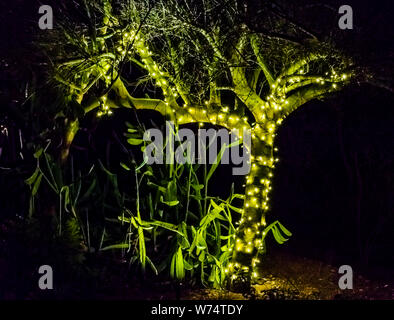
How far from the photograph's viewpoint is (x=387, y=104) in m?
9.20

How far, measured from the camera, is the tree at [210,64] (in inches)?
217

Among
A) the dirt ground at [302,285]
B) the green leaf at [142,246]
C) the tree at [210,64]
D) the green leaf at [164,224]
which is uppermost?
the tree at [210,64]

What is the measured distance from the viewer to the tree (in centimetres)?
551

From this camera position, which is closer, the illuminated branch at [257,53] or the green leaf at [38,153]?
the illuminated branch at [257,53]

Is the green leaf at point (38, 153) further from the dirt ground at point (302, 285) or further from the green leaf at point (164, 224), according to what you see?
the dirt ground at point (302, 285)

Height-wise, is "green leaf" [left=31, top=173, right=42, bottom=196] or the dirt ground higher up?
"green leaf" [left=31, top=173, right=42, bottom=196]

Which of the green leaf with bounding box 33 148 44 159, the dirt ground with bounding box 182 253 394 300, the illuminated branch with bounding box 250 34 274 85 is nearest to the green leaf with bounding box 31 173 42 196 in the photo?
the green leaf with bounding box 33 148 44 159

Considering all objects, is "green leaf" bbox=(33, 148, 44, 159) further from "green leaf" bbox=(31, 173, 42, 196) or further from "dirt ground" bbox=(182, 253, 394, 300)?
"dirt ground" bbox=(182, 253, 394, 300)

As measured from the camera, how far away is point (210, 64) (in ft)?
18.7

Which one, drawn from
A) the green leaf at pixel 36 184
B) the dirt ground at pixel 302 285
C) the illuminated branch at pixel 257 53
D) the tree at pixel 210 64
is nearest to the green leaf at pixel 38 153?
the green leaf at pixel 36 184

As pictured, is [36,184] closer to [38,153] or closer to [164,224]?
[38,153]

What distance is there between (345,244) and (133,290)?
156 inches

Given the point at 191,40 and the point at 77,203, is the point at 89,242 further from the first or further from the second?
the point at 191,40

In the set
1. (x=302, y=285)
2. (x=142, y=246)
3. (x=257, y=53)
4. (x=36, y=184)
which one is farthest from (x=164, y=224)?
(x=257, y=53)
